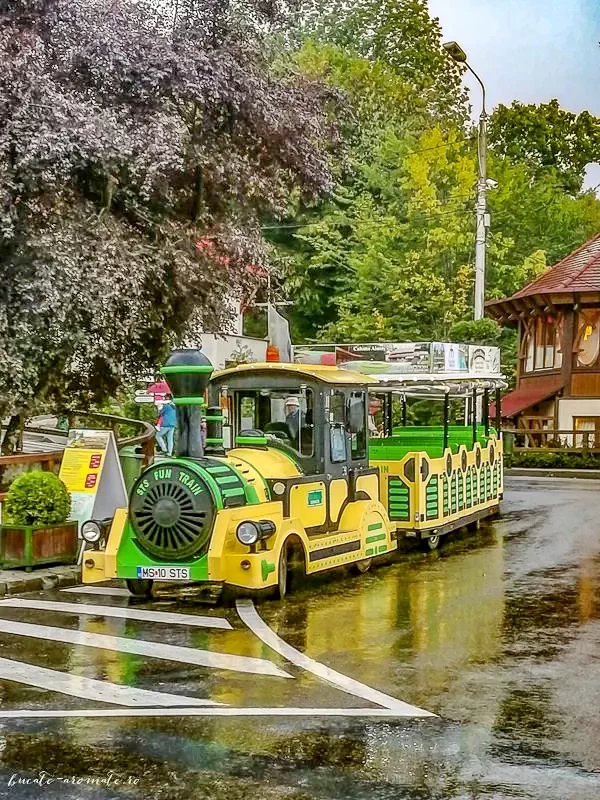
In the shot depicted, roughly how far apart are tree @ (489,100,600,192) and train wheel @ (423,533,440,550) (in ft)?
143

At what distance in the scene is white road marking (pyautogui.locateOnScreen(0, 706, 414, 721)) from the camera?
23.3 feet

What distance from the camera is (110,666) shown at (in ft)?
27.9

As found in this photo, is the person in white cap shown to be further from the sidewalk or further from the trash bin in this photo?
the trash bin

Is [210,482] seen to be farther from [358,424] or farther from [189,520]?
[358,424]

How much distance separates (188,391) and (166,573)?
1.71m

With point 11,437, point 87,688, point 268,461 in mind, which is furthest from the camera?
point 11,437

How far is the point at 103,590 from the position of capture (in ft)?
40.1

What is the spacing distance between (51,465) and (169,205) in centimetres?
412

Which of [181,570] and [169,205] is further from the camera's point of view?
[169,205]

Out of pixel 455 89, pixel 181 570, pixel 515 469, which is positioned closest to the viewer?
pixel 181 570

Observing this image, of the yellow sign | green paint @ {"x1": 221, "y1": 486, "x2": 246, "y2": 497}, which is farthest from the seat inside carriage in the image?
green paint @ {"x1": 221, "y1": 486, "x2": 246, "y2": 497}

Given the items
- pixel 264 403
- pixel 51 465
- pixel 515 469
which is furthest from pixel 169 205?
pixel 515 469

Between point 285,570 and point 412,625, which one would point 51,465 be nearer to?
point 285,570

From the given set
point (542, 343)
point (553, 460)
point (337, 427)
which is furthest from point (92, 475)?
point (542, 343)
